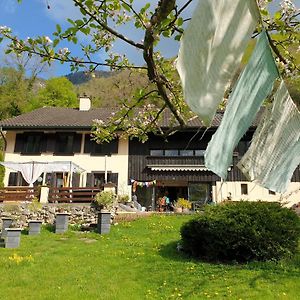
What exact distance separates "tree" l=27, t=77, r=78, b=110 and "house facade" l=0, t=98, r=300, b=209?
22.7 meters

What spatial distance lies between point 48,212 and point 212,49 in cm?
1938

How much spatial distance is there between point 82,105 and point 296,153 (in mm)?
33283

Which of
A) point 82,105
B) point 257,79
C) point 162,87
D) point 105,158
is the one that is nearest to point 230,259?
point 162,87

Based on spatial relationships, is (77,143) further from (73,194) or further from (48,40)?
(48,40)

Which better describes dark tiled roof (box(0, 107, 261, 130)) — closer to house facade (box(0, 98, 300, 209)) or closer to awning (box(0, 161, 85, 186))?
house facade (box(0, 98, 300, 209))

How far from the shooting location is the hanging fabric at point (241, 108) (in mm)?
1854

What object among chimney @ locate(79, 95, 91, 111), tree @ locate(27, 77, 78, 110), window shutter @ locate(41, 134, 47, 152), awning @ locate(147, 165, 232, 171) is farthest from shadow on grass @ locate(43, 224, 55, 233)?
tree @ locate(27, 77, 78, 110)

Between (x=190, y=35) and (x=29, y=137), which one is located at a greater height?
(x=29, y=137)

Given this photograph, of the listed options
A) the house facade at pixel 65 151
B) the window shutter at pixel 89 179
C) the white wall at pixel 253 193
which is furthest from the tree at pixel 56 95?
the white wall at pixel 253 193

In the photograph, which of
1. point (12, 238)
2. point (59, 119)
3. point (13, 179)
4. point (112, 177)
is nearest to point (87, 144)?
point (112, 177)

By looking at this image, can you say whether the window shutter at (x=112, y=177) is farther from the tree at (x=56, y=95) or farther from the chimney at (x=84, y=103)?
the tree at (x=56, y=95)

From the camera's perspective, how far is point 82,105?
3466 centimetres

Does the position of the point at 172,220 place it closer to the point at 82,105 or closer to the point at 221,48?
the point at 221,48

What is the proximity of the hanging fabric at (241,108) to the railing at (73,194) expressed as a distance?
2002cm
